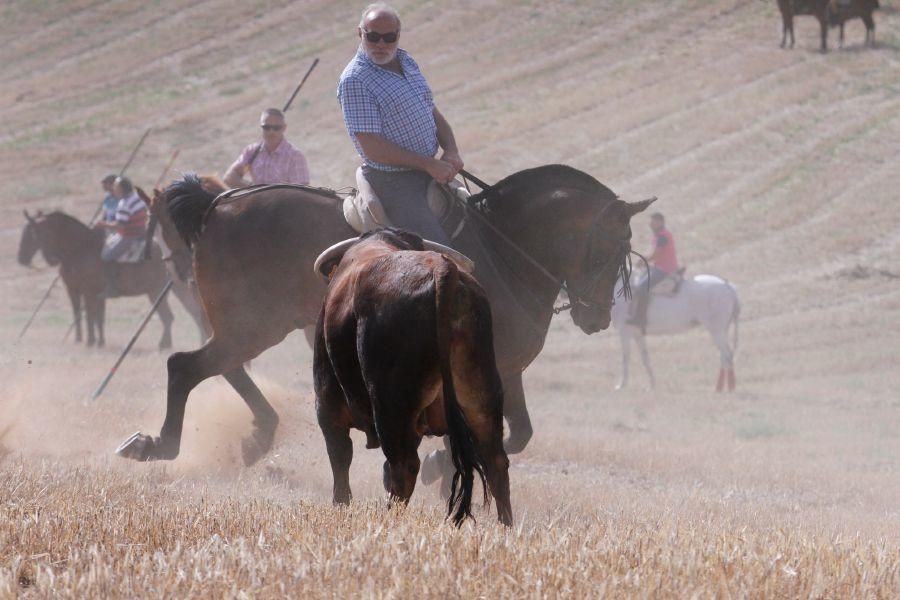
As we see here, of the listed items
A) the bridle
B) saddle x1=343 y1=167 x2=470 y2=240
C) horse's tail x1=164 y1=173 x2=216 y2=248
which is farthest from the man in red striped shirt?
the bridle

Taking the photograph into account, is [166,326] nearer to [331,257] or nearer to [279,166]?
[279,166]

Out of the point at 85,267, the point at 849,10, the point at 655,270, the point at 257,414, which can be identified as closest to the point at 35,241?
the point at 85,267

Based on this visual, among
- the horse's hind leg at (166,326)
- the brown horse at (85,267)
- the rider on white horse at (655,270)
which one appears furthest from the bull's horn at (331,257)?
the brown horse at (85,267)

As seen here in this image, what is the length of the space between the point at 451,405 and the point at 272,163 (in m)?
5.97

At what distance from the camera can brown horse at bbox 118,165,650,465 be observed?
24.8ft

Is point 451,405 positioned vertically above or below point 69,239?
above

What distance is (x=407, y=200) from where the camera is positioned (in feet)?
23.7

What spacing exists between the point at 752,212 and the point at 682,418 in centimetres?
1517

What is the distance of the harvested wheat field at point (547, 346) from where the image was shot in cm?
432

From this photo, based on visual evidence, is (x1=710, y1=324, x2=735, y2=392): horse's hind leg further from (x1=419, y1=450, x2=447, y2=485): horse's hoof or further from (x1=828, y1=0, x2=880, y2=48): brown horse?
(x1=828, y1=0, x2=880, y2=48): brown horse

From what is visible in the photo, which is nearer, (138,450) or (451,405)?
(451,405)

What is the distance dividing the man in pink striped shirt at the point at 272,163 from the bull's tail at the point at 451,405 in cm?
567

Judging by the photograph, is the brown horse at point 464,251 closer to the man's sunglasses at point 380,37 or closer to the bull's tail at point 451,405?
the man's sunglasses at point 380,37

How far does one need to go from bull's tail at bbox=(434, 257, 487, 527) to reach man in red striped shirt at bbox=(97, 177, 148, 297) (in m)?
14.5
